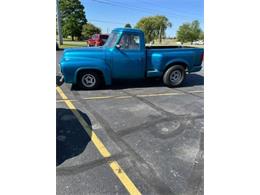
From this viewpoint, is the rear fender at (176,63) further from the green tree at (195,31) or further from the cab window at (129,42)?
the green tree at (195,31)

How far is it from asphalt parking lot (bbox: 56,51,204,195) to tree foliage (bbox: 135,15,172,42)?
60232 millimetres

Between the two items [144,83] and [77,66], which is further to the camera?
[144,83]

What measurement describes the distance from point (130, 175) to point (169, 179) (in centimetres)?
49

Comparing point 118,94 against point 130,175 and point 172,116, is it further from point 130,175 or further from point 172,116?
point 130,175

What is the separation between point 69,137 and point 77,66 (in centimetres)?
330

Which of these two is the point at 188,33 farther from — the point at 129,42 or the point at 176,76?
the point at 129,42

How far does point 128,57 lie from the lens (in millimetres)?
7098

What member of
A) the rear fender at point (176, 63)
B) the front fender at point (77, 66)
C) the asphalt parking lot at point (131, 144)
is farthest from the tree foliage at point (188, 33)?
the asphalt parking lot at point (131, 144)

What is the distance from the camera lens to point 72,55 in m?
6.82

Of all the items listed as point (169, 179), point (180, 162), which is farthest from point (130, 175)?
point (180, 162)

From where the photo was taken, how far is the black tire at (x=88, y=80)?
7.04 meters

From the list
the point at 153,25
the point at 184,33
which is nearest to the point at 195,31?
the point at 184,33

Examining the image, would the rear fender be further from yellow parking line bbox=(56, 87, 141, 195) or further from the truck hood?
yellow parking line bbox=(56, 87, 141, 195)
